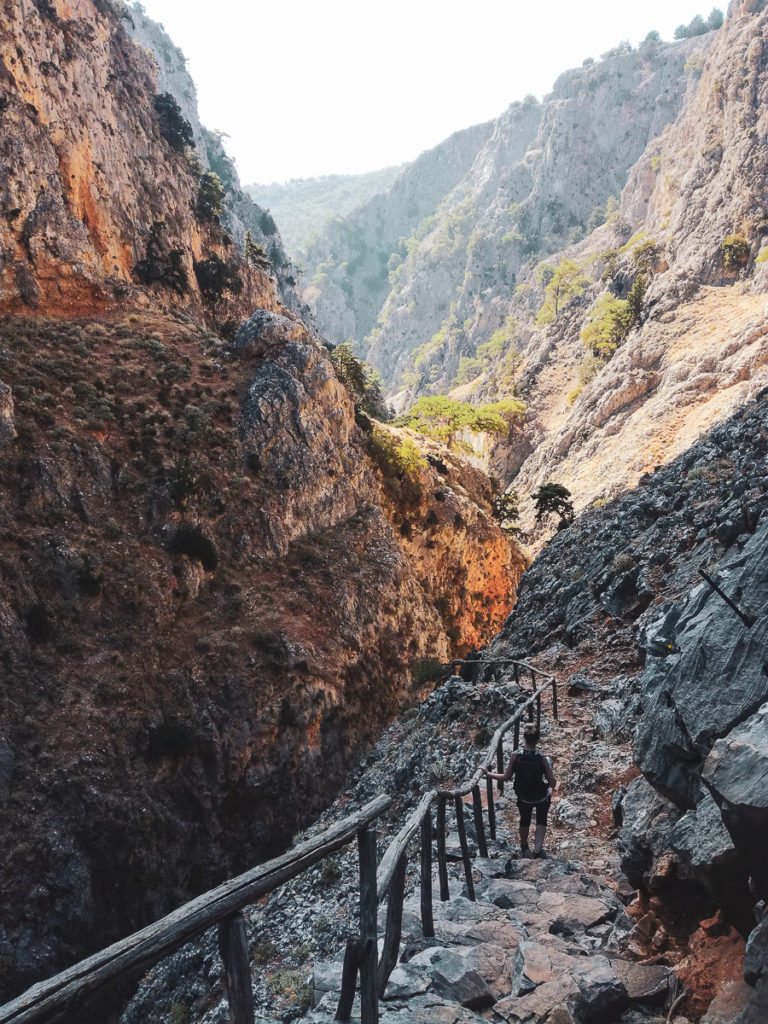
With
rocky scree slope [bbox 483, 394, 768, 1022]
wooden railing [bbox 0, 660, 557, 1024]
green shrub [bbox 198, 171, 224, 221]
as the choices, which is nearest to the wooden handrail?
wooden railing [bbox 0, 660, 557, 1024]

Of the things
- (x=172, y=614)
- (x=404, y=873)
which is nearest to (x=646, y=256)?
(x=172, y=614)

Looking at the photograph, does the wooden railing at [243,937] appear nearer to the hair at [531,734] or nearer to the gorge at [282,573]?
the gorge at [282,573]

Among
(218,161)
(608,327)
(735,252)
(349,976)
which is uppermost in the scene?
(218,161)

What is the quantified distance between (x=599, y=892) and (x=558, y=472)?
53444 millimetres

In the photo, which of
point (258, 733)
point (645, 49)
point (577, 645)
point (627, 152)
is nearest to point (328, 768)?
point (258, 733)

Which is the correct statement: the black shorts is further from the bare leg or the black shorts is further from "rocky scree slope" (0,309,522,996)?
"rocky scree slope" (0,309,522,996)

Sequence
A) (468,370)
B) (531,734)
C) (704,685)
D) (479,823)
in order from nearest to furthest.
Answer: (704,685), (531,734), (479,823), (468,370)

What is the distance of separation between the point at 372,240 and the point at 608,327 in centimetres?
13097

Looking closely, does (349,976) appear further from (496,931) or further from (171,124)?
(171,124)

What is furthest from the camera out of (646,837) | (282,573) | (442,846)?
(282,573)

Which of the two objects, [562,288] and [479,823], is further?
[562,288]

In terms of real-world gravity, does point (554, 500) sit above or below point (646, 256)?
below

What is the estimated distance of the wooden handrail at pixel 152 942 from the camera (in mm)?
2264

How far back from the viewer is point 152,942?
2701mm
